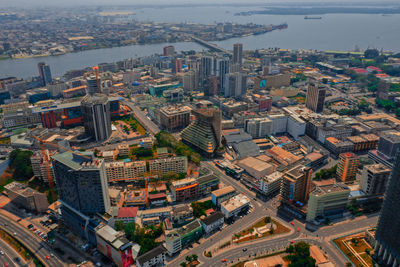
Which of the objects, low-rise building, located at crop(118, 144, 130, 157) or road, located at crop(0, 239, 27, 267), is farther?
low-rise building, located at crop(118, 144, 130, 157)

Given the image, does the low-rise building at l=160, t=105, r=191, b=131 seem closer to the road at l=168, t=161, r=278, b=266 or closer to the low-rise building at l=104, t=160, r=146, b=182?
the low-rise building at l=104, t=160, r=146, b=182

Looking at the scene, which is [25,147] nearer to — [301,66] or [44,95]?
[44,95]

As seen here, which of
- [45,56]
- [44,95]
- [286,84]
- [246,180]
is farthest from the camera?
[45,56]

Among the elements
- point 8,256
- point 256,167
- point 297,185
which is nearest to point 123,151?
point 256,167

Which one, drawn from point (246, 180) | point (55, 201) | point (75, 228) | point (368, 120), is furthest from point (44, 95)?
point (368, 120)

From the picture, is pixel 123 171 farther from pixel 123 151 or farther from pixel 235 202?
pixel 235 202

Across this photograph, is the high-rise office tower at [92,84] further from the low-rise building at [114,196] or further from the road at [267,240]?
the road at [267,240]

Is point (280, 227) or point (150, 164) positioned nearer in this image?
point (280, 227)

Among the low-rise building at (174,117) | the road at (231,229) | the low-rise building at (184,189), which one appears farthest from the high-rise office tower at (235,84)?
the low-rise building at (184,189)

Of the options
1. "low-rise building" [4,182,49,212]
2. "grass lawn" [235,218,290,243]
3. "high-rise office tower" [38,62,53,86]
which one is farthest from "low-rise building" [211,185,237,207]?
"high-rise office tower" [38,62,53,86]
